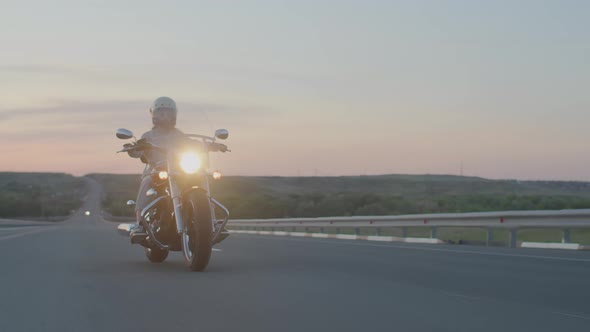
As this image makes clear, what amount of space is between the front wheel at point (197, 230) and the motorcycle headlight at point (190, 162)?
2.10ft

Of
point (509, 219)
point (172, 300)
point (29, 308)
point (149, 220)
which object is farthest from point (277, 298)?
point (509, 219)

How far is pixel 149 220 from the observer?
11625 mm

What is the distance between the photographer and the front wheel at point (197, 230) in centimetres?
1050

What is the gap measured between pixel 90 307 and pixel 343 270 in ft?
15.0

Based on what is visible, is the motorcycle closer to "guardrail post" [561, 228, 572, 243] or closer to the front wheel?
the front wheel

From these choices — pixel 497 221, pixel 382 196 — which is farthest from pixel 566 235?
pixel 382 196

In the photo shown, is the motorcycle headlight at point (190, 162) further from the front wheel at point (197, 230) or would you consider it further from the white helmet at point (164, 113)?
the white helmet at point (164, 113)

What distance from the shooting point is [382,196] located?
82.8m

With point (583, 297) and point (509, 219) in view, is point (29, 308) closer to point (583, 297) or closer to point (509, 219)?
point (583, 297)

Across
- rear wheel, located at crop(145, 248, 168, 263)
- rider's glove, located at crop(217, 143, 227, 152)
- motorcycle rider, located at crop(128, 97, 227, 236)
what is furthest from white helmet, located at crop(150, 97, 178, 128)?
rear wheel, located at crop(145, 248, 168, 263)

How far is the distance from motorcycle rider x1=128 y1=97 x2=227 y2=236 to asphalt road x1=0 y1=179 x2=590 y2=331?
949mm

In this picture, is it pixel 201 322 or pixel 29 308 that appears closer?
pixel 201 322

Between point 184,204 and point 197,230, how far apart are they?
0.69 meters

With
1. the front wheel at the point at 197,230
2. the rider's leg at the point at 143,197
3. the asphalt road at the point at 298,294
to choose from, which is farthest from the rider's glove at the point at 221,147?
the asphalt road at the point at 298,294
